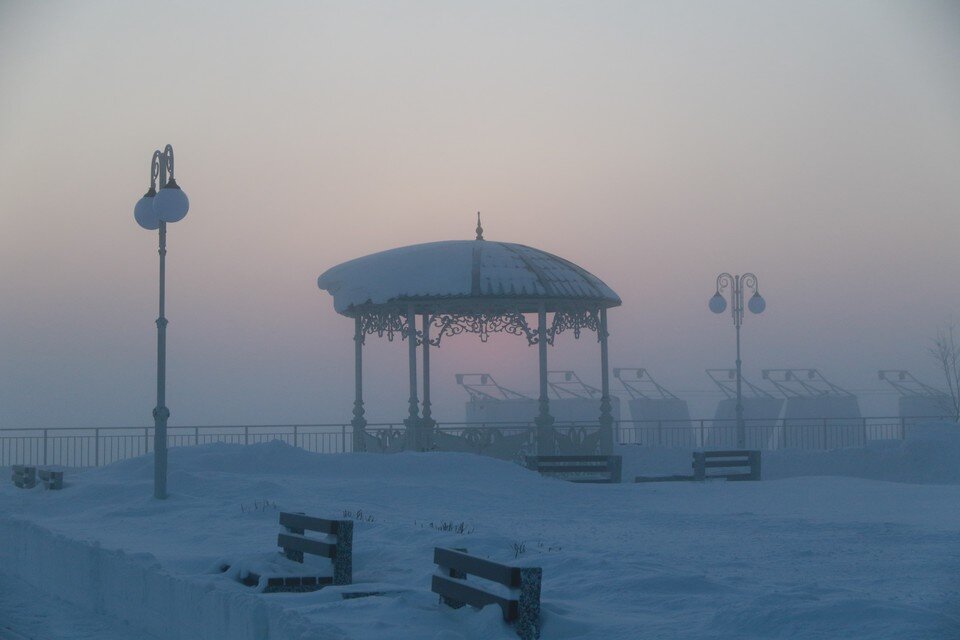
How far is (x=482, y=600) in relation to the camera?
639cm

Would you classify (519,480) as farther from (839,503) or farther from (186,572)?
(186,572)

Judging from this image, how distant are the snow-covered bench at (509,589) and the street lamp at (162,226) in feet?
30.7

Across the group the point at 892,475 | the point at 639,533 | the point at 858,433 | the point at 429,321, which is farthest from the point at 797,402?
the point at 639,533

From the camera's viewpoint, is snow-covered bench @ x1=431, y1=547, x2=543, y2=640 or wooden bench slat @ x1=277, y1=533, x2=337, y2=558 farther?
wooden bench slat @ x1=277, y1=533, x2=337, y2=558

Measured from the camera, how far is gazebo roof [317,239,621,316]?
23547 millimetres

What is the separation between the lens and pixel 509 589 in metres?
6.21

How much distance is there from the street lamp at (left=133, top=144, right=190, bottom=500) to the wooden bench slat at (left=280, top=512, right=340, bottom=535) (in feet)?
21.9

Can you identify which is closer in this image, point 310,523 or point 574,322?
point 310,523

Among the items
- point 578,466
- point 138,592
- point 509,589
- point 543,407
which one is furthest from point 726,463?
point 509,589

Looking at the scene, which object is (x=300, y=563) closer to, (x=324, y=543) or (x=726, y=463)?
(x=324, y=543)

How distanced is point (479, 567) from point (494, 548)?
3.19m

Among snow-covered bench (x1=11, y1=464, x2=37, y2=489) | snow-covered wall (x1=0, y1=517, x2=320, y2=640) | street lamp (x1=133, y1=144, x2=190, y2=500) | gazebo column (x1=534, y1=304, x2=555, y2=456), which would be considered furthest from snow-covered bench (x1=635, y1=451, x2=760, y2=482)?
snow-covered wall (x1=0, y1=517, x2=320, y2=640)

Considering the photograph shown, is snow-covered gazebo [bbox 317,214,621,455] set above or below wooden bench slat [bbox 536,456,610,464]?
above

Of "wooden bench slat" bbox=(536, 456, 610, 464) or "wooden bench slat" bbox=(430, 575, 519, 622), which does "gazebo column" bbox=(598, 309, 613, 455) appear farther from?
"wooden bench slat" bbox=(430, 575, 519, 622)
